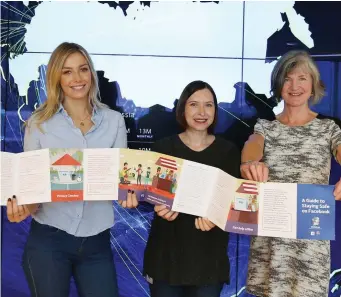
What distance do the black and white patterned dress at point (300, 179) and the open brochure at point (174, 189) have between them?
0.31ft

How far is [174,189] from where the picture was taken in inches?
85.8

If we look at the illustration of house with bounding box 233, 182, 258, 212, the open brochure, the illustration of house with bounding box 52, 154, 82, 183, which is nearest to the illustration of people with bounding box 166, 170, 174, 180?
the open brochure

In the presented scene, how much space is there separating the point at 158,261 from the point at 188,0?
5.89 feet

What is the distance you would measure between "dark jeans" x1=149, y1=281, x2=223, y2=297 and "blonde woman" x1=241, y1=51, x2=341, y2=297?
10.2 inches

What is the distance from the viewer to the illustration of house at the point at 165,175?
2162 mm

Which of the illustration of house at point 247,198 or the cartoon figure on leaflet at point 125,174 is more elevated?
the cartoon figure on leaflet at point 125,174

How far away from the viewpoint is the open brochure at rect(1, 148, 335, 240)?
209 cm

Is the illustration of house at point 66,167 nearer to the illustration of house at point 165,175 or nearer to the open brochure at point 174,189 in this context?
the open brochure at point 174,189

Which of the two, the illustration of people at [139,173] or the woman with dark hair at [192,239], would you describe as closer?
the woman with dark hair at [192,239]

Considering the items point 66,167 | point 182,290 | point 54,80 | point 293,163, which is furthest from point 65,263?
point 293,163

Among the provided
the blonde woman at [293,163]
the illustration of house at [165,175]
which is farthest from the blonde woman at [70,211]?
the blonde woman at [293,163]

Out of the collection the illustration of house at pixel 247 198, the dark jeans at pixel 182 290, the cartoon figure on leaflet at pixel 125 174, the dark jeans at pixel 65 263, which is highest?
the cartoon figure on leaflet at pixel 125 174

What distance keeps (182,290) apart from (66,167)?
0.83 metres

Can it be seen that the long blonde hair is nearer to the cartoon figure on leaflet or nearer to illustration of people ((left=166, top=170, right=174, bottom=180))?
the cartoon figure on leaflet
